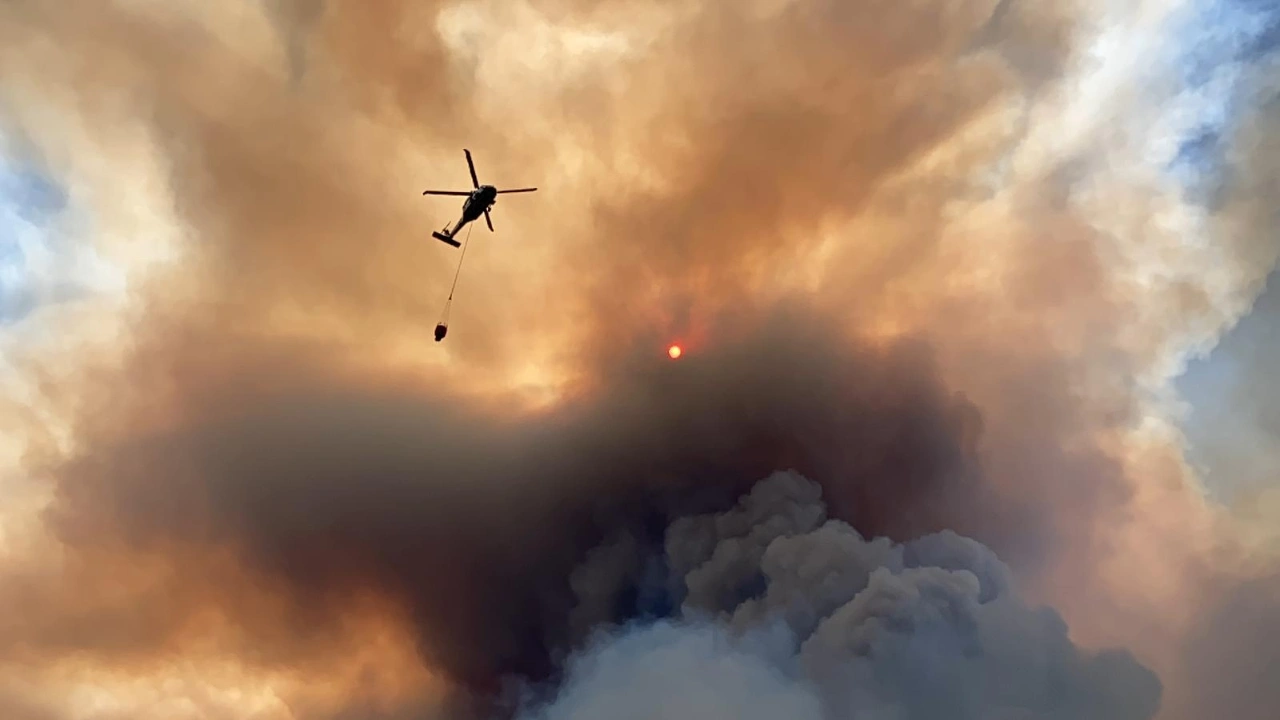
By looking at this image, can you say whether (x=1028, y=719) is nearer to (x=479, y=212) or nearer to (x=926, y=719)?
(x=926, y=719)

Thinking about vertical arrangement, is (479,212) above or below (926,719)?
above

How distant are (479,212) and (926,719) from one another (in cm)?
8768

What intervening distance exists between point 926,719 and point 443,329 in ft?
275

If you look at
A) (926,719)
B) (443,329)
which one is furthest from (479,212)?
(926,719)

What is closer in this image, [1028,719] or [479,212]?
[479,212]

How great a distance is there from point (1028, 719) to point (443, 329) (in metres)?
92.5

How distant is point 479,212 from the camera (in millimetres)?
100250

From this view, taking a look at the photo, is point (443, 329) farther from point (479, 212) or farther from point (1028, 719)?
point (1028, 719)

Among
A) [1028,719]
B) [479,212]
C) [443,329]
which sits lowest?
[1028,719]

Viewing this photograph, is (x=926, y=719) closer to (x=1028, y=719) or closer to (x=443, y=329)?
(x=1028, y=719)

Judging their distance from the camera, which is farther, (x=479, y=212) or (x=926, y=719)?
(x=926, y=719)

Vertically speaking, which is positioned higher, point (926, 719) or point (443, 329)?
point (443, 329)

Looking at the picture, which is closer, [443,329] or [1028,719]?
[443,329]

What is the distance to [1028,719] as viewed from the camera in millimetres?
131125
